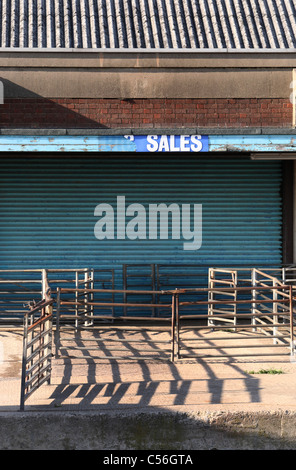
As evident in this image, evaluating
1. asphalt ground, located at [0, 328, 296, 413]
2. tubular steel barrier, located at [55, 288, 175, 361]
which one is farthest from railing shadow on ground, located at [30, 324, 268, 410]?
tubular steel barrier, located at [55, 288, 175, 361]

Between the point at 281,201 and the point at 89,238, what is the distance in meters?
3.92

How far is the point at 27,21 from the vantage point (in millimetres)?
12906

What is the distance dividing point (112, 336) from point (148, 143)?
343 centimetres

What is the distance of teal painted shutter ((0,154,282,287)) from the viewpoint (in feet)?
43.1

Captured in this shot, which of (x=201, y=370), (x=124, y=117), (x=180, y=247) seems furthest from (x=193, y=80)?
(x=201, y=370)

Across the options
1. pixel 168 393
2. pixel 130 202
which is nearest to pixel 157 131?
pixel 130 202

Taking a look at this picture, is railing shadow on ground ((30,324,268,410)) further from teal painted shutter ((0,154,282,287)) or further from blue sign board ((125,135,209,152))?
blue sign board ((125,135,209,152))

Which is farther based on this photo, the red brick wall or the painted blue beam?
the red brick wall

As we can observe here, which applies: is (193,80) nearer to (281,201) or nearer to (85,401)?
(281,201)

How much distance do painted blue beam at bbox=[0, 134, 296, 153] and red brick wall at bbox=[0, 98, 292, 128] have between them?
77cm

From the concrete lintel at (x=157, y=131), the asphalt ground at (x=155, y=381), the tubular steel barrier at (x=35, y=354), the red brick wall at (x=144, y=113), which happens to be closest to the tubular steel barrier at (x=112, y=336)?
the asphalt ground at (x=155, y=381)

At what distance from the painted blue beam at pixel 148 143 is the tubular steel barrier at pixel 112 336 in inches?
97.1

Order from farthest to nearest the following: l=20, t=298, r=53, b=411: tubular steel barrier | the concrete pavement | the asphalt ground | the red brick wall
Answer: the red brick wall → the asphalt ground → l=20, t=298, r=53, b=411: tubular steel barrier → the concrete pavement

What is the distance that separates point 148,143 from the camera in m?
11.4
